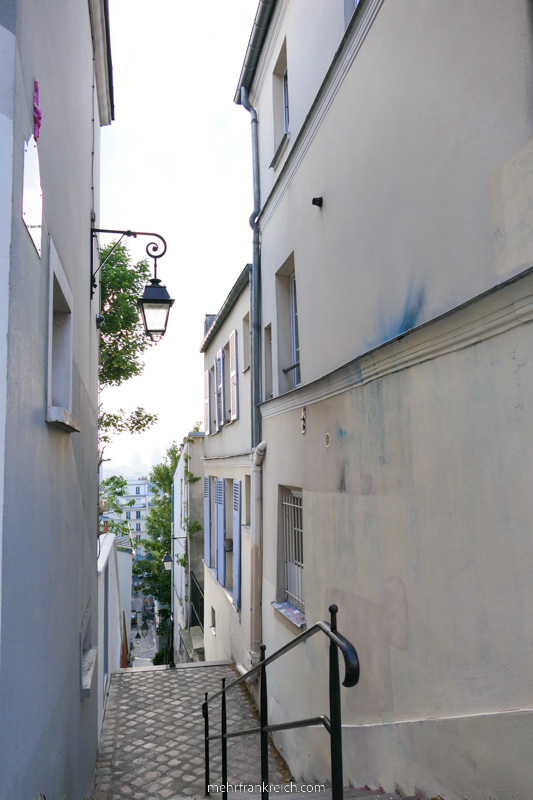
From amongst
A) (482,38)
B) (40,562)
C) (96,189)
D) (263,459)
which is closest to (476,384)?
(482,38)

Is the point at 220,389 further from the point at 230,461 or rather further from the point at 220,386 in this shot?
the point at 230,461

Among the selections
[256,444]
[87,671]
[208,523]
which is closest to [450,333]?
[87,671]

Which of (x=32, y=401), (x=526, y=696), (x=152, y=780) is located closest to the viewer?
(x=526, y=696)

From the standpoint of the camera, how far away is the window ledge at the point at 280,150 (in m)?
6.42

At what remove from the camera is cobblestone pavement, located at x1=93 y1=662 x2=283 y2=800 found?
18.6 ft

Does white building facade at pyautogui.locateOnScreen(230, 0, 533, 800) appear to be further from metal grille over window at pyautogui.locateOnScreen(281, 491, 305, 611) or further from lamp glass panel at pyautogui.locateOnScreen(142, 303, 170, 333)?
lamp glass panel at pyautogui.locateOnScreen(142, 303, 170, 333)

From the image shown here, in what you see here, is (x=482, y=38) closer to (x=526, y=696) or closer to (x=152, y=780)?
(x=526, y=696)

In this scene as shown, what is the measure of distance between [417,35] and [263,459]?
5266mm

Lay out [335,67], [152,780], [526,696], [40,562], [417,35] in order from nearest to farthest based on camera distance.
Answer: [526,696], [40,562], [417,35], [335,67], [152,780]

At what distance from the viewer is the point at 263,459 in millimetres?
7613

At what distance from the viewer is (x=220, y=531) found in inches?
451

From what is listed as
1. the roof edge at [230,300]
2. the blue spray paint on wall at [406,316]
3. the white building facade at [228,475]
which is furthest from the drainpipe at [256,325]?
the blue spray paint on wall at [406,316]

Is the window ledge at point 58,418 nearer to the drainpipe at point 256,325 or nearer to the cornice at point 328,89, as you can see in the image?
the cornice at point 328,89

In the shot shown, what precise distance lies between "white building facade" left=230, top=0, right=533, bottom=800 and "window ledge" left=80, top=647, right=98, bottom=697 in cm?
194
